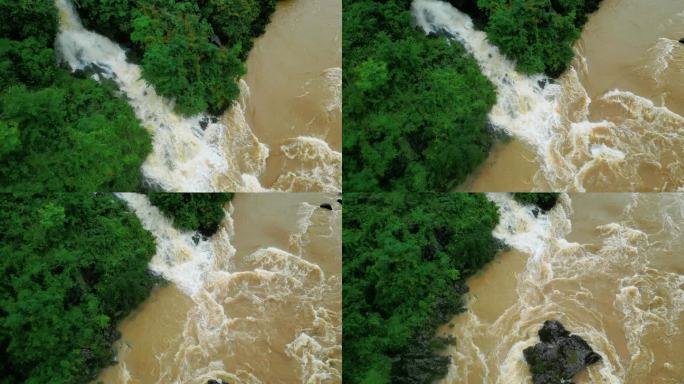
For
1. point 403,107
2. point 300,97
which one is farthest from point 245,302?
point 403,107

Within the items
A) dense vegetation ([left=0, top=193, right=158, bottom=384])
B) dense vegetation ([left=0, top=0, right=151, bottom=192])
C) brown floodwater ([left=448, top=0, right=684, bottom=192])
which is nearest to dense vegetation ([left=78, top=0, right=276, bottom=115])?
dense vegetation ([left=0, top=0, right=151, bottom=192])

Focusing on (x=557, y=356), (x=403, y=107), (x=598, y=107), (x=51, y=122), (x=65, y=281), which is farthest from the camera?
(x=598, y=107)

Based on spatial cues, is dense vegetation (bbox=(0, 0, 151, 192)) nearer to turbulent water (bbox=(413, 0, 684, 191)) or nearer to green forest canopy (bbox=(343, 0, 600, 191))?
green forest canopy (bbox=(343, 0, 600, 191))

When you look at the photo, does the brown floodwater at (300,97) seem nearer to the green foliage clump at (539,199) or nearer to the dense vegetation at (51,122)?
the dense vegetation at (51,122)

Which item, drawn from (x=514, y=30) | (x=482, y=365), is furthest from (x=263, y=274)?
(x=514, y=30)

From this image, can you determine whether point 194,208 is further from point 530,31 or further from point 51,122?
point 530,31

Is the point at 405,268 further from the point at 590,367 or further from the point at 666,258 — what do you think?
the point at 666,258
